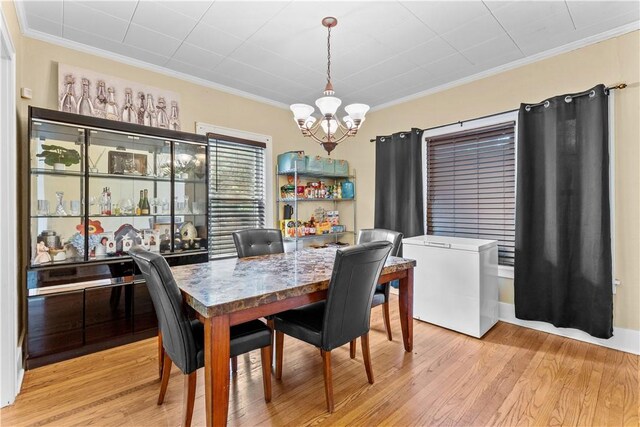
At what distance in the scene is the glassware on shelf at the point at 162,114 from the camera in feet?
10.3

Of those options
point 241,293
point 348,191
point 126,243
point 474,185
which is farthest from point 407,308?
point 126,243

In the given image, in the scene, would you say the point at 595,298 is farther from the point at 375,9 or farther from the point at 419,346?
the point at 375,9

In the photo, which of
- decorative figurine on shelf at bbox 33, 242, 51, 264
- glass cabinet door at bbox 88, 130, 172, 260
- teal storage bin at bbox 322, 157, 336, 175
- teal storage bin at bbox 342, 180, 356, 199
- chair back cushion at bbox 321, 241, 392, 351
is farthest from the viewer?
teal storage bin at bbox 342, 180, 356, 199

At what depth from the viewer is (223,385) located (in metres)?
1.43

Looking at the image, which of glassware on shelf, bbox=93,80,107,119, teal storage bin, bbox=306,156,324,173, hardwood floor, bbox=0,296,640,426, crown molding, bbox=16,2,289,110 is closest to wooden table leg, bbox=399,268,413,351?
hardwood floor, bbox=0,296,640,426

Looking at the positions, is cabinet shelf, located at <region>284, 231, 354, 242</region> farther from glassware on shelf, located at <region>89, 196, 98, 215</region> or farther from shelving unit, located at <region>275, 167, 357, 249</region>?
glassware on shelf, located at <region>89, 196, 98, 215</region>

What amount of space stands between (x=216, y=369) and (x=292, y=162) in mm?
2860

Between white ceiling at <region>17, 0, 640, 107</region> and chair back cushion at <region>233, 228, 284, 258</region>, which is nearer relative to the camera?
white ceiling at <region>17, 0, 640, 107</region>

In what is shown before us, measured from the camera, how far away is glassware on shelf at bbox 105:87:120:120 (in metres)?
2.84

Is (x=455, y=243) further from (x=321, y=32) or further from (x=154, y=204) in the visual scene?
(x=154, y=204)

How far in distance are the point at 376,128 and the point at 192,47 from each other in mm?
2521

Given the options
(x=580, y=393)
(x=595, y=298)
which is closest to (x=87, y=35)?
(x=580, y=393)

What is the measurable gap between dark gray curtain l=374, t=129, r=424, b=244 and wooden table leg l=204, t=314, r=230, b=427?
289cm

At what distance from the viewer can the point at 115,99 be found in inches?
113
